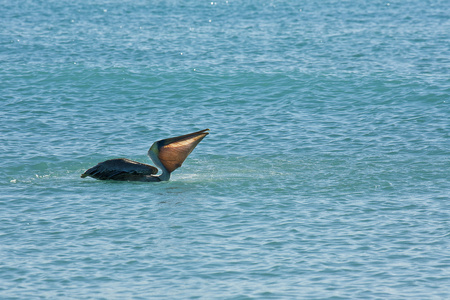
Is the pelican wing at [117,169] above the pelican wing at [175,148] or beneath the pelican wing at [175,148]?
beneath

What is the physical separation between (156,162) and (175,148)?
0.53 m

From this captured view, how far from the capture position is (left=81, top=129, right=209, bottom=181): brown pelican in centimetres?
1623

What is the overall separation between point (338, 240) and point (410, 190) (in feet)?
11.6

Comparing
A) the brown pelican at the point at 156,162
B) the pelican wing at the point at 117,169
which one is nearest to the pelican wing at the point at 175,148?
the brown pelican at the point at 156,162

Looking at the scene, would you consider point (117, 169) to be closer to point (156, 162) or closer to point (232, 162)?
point (156, 162)

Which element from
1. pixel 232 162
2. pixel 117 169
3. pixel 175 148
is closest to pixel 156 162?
pixel 175 148

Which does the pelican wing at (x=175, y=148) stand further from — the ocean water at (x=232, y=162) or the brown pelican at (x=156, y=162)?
the ocean water at (x=232, y=162)

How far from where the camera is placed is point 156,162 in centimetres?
1628

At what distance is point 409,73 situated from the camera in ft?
92.0

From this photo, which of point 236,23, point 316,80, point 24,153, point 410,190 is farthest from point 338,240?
point 236,23

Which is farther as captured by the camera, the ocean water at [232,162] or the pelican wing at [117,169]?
Result: the pelican wing at [117,169]

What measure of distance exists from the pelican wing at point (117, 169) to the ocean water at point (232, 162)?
277 mm

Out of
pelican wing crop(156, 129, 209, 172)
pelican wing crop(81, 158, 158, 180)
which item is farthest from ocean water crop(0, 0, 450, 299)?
pelican wing crop(156, 129, 209, 172)

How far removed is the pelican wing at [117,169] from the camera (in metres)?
16.2
